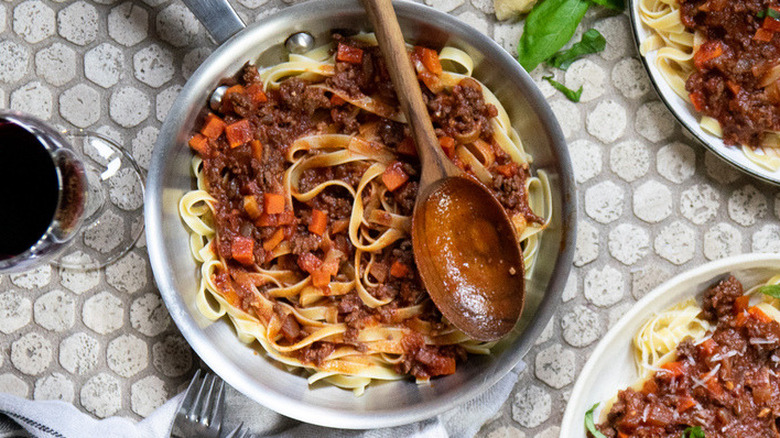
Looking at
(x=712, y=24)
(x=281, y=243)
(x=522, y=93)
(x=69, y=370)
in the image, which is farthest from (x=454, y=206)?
(x=69, y=370)

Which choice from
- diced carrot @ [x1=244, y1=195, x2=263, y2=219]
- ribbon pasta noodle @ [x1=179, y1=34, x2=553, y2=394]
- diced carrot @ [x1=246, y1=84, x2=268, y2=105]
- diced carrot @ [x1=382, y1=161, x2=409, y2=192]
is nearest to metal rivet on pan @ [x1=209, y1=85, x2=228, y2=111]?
diced carrot @ [x1=246, y1=84, x2=268, y2=105]

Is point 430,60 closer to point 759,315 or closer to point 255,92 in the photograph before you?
point 255,92

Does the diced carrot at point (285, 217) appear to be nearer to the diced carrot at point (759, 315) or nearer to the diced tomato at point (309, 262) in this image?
the diced tomato at point (309, 262)

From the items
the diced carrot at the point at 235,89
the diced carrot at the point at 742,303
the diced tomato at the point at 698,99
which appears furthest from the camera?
the diced tomato at the point at 698,99

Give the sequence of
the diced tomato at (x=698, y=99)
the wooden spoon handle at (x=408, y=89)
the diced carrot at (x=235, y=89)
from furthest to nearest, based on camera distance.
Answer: the diced tomato at (x=698, y=99), the diced carrot at (x=235, y=89), the wooden spoon handle at (x=408, y=89)

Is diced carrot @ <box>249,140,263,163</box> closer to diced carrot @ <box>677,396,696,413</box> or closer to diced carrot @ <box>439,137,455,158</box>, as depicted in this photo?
diced carrot @ <box>439,137,455,158</box>

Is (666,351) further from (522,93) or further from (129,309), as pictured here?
(129,309)

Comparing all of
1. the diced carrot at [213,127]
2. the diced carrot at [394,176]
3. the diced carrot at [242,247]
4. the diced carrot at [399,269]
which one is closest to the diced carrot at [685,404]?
the diced carrot at [399,269]

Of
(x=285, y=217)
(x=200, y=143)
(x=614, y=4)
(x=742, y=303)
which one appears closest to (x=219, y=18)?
(x=200, y=143)
